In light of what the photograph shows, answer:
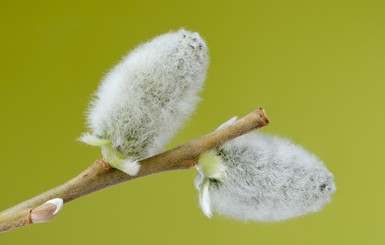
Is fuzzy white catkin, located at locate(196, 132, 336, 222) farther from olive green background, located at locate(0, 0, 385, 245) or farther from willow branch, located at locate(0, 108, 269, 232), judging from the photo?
olive green background, located at locate(0, 0, 385, 245)

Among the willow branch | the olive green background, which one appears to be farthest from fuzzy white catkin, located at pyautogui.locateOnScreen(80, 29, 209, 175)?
the olive green background

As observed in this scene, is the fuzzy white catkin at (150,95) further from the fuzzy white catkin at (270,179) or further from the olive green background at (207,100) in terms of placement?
the olive green background at (207,100)

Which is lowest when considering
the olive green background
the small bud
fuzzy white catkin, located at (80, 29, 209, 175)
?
the small bud

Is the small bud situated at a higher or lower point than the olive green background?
lower

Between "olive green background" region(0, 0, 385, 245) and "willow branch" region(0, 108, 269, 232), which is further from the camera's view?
"olive green background" region(0, 0, 385, 245)

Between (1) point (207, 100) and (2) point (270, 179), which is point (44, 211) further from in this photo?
(1) point (207, 100)

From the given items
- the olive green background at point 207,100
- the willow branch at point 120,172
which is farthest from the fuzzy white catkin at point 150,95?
the olive green background at point 207,100
